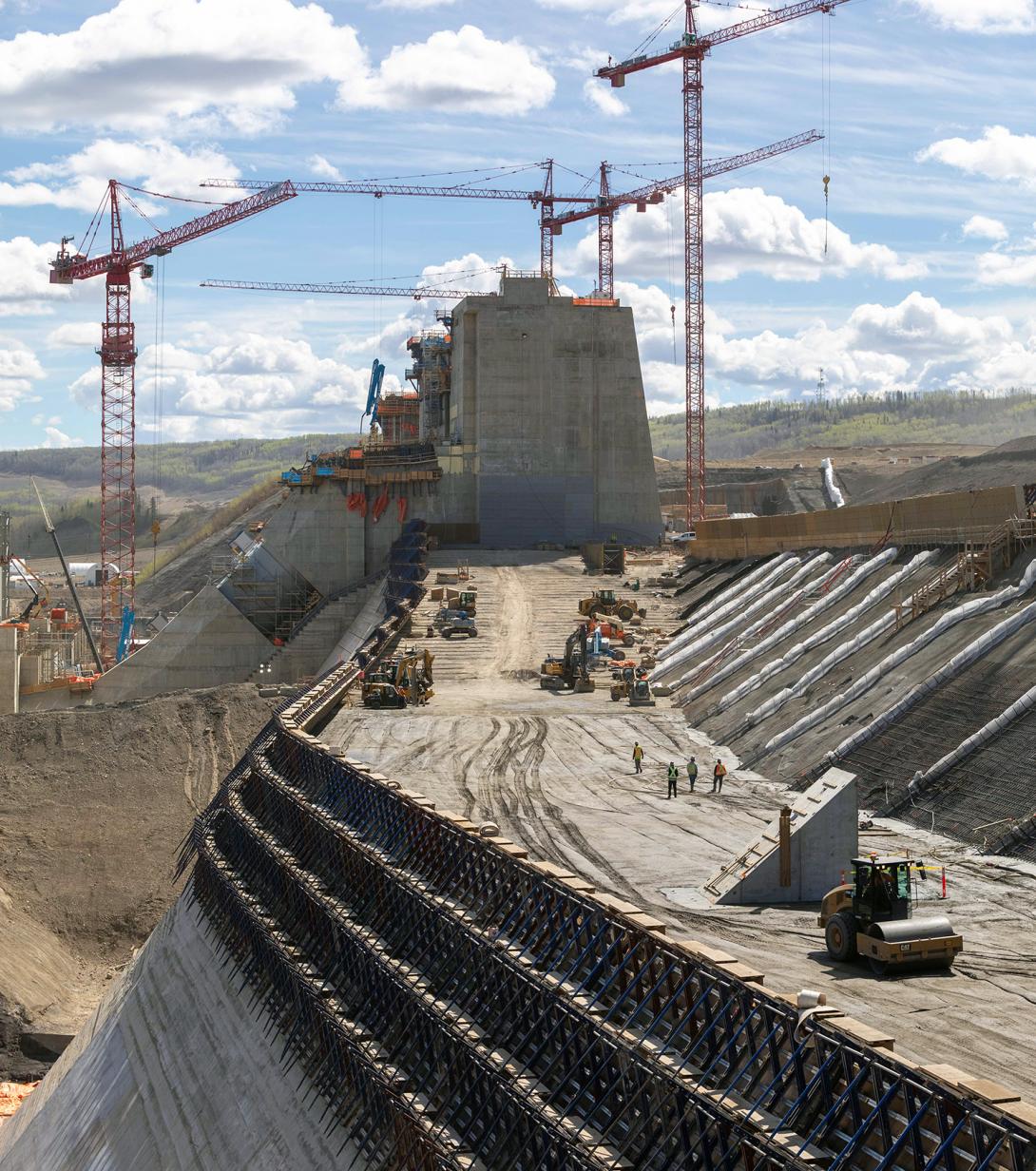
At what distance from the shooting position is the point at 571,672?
62.2 meters

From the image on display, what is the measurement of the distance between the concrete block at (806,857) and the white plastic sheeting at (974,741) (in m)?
5.78

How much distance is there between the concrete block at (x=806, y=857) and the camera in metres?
30.6

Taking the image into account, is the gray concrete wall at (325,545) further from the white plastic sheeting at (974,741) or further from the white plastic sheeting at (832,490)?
the white plastic sheeting at (974,741)

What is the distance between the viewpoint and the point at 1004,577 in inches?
1838

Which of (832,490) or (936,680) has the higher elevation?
(832,490)

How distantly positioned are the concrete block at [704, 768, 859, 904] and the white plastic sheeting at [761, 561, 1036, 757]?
542 inches

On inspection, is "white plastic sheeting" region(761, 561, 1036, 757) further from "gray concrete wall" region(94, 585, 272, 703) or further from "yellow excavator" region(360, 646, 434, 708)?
"gray concrete wall" region(94, 585, 272, 703)

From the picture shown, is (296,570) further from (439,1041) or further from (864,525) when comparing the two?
(439,1041)

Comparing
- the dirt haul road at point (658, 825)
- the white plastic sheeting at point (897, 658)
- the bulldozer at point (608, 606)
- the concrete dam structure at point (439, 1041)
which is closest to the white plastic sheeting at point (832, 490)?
the bulldozer at point (608, 606)

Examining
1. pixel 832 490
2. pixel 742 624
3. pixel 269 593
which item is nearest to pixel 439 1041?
pixel 742 624

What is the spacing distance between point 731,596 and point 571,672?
11340 millimetres

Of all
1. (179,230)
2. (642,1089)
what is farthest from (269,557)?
(642,1089)

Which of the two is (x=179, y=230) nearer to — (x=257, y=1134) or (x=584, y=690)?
(x=584, y=690)

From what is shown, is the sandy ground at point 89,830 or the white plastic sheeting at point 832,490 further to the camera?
the white plastic sheeting at point 832,490
